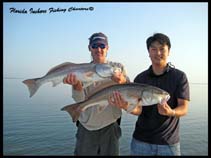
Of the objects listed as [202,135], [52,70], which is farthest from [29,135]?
[52,70]

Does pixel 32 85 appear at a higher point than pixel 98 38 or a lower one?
lower

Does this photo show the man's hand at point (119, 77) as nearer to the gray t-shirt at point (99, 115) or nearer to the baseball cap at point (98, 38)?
the gray t-shirt at point (99, 115)

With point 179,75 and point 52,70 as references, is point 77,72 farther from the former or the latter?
point 179,75

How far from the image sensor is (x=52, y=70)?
5.05m

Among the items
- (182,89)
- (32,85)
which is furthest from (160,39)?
(32,85)

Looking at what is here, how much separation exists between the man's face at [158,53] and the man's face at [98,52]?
33.4 inches

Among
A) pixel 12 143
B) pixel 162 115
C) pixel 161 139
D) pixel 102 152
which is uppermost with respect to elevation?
pixel 162 115

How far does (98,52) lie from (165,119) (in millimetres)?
1504

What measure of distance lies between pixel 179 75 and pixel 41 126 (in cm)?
1206

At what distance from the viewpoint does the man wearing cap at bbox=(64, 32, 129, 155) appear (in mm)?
4512

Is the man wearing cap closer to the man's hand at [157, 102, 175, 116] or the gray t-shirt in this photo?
the gray t-shirt

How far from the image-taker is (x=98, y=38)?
15.0ft

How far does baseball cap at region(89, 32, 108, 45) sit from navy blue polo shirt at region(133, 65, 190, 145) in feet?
3.20

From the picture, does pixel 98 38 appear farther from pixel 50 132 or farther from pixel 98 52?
pixel 50 132
